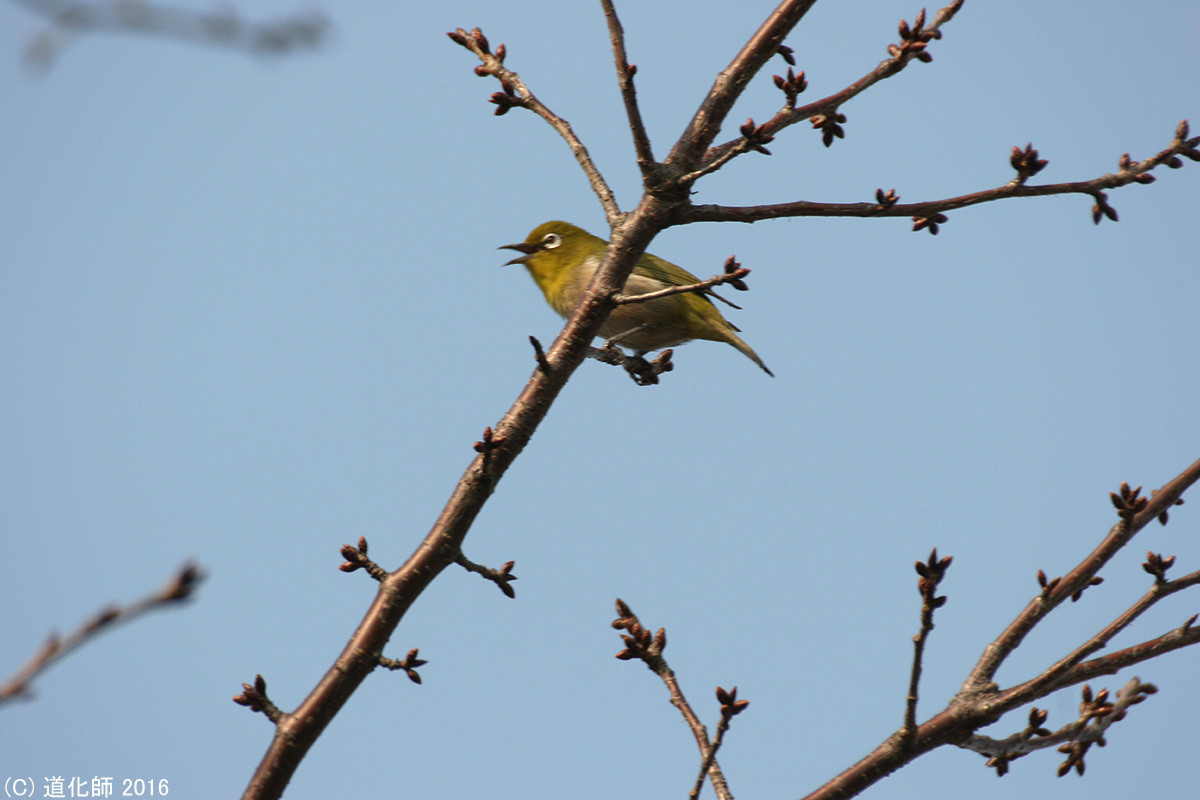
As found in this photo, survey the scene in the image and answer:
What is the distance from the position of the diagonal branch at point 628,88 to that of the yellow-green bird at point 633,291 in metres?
2.80

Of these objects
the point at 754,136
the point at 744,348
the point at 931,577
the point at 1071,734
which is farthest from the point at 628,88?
the point at 744,348

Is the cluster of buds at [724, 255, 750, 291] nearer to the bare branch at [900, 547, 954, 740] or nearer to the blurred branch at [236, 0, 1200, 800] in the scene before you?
the blurred branch at [236, 0, 1200, 800]

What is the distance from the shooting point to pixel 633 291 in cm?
899

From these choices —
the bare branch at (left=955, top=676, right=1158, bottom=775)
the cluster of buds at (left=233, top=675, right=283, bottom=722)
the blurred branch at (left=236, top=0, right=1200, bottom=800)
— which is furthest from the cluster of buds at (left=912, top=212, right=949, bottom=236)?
the cluster of buds at (left=233, top=675, right=283, bottom=722)

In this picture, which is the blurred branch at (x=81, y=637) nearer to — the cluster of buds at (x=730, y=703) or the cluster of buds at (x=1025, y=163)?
the cluster of buds at (x=730, y=703)

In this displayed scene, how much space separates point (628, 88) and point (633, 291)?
471 centimetres

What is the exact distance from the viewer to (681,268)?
9594mm

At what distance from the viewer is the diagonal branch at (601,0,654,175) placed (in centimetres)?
430

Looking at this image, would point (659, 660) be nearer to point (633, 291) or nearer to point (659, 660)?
point (659, 660)

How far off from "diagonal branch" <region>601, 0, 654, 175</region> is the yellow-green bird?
280 cm

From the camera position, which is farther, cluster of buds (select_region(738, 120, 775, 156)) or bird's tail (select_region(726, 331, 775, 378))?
bird's tail (select_region(726, 331, 775, 378))

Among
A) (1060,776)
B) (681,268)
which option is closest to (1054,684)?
(1060,776)

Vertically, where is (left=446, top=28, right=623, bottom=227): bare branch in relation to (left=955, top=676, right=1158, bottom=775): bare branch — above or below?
above

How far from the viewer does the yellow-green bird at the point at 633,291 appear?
8398 mm
